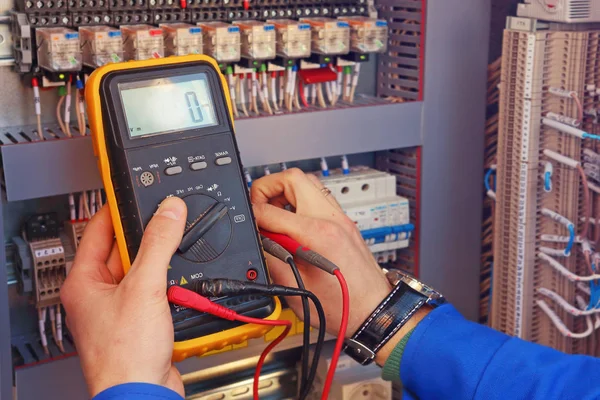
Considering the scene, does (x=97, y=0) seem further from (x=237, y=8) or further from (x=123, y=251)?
(x=123, y=251)

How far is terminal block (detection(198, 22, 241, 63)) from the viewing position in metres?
1.46

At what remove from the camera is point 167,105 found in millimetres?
1106

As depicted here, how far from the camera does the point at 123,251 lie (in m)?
1.04

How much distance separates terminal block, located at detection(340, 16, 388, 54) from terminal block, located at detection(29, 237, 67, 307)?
0.71 metres

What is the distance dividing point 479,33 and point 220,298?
3.03ft

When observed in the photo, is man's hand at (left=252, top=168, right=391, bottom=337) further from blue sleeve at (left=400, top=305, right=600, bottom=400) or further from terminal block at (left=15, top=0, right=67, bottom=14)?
terminal block at (left=15, top=0, right=67, bottom=14)

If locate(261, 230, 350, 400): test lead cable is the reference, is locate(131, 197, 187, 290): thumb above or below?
above

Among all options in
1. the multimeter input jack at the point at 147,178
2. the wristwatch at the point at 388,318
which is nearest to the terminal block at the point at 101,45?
the multimeter input jack at the point at 147,178

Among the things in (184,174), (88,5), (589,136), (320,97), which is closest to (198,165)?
(184,174)

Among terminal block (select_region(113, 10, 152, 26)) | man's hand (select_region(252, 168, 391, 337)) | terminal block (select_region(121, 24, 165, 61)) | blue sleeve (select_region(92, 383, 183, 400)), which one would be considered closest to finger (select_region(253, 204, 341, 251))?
man's hand (select_region(252, 168, 391, 337))

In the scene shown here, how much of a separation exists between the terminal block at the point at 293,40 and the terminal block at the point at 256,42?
25 millimetres

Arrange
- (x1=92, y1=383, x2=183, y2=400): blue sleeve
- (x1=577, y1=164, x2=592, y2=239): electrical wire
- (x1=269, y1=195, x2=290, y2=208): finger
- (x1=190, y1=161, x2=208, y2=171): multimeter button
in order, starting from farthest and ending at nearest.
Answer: (x1=577, y1=164, x2=592, y2=239): electrical wire
(x1=269, y1=195, x2=290, y2=208): finger
(x1=190, y1=161, x2=208, y2=171): multimeter button
(x1=92, y1=383, x2=183, y2=400): blue sleeve

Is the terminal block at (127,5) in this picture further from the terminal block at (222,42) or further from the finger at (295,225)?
the finger at (295,225)

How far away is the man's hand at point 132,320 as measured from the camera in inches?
33.8
